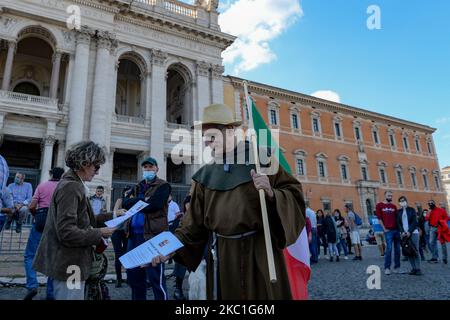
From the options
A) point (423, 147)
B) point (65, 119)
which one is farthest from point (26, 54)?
point (423, 147)

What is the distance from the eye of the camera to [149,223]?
3496 millimetres

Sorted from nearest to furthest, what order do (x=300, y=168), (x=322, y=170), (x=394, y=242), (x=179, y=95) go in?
(x=394, y=242), (x=179, y=95), (x=300, y=168), (x=322, y=170)

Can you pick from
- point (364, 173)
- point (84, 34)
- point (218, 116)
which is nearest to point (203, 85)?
point (84, 34)

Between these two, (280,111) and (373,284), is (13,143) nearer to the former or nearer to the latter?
(373,284)

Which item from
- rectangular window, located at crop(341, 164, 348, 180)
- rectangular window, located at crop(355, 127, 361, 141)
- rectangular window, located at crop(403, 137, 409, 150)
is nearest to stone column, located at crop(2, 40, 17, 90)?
rectangular window, located at crop(341, 164, 348, 180)

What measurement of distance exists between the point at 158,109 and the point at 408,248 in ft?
46.1

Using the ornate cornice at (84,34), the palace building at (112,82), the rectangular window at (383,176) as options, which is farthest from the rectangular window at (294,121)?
the ornate cornice at (84,34)

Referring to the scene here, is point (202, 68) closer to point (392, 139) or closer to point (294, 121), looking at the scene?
point (294, 121)

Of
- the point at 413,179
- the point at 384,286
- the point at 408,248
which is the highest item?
the point at 413,179

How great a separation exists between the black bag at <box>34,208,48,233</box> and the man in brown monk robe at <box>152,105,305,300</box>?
8.56ft

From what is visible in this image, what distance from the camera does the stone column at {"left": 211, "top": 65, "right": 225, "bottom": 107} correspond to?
18.8 metres

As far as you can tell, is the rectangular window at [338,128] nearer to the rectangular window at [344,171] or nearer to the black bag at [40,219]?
the rectangular window at [344,171]

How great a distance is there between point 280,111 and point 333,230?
19.5 meters

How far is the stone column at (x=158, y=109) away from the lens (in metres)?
16.3
